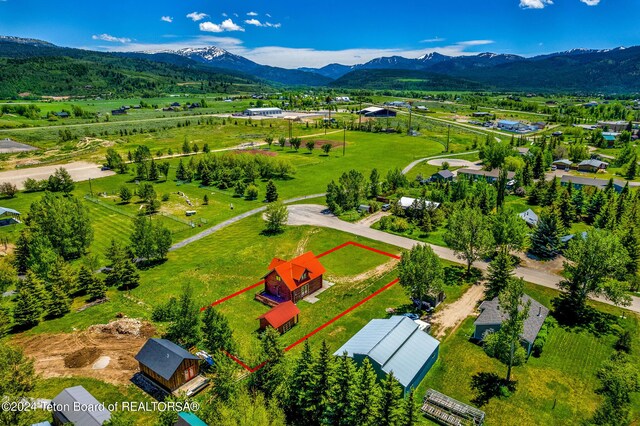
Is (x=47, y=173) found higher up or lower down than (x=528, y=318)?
higher up

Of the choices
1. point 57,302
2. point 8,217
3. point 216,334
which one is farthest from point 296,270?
point 8,217

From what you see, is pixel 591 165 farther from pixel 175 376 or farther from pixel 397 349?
pixel 175 376

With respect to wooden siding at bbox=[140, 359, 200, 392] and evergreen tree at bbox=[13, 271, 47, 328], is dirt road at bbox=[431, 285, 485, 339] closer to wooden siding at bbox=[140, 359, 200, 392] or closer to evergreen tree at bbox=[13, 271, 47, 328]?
wooden siding at bbox=[140, 359, 200, 392]

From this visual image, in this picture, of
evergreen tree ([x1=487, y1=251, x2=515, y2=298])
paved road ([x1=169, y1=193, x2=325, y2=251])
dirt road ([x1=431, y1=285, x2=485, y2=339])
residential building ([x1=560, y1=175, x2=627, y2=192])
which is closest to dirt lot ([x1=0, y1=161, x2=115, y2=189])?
paved road ([x1=169, y1=193, x2=325, y2=251])

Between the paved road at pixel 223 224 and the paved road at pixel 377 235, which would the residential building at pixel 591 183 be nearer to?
the paved road at pixel 377 235

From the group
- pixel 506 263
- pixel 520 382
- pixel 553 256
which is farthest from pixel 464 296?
pixel 553 256

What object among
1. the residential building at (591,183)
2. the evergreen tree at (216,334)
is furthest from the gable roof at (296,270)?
the residential building at (591,183)

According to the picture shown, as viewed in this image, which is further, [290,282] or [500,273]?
[500,273]
